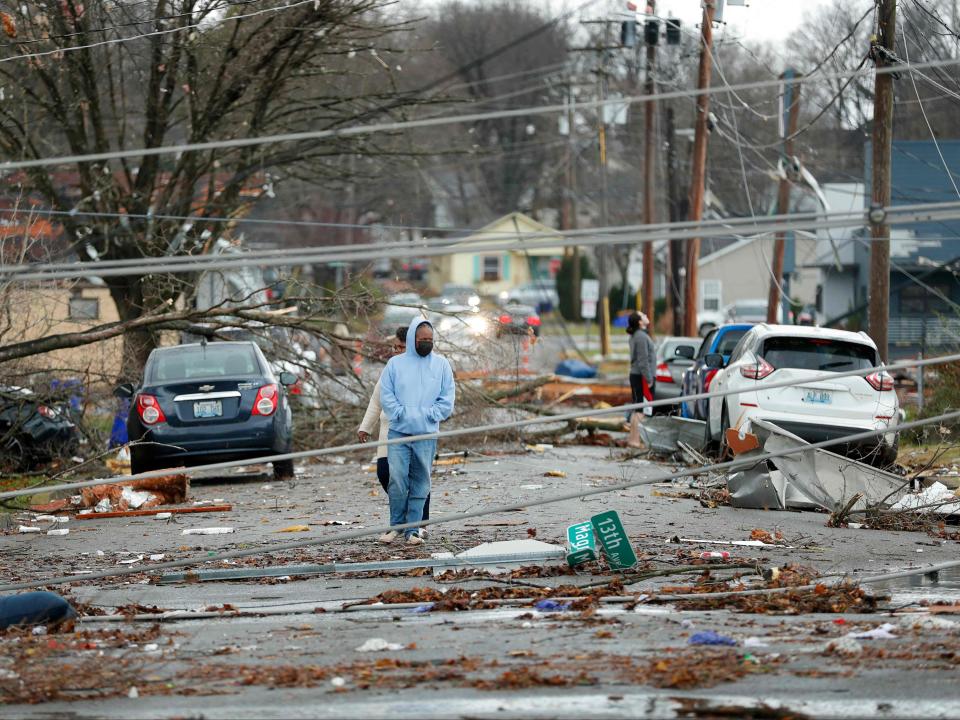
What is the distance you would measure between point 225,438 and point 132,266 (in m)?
8.52

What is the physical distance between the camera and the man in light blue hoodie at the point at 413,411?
36.5ft

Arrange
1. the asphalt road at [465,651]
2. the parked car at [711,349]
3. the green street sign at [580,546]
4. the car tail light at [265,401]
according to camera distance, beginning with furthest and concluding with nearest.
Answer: the parked car at [711,349] < the car tail light at [265,401] < the green street sign at [580,546] < the asphalt road at [465,651]

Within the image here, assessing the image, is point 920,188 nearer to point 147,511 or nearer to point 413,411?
point 147,511

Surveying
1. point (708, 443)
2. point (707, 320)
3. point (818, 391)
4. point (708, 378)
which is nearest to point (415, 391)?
point (818, 391)

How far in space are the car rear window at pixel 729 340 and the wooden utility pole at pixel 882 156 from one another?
76.0 inches

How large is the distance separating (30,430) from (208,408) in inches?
96.2

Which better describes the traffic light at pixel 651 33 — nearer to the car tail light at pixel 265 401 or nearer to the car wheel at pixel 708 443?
the car wheel at pixel 708 443

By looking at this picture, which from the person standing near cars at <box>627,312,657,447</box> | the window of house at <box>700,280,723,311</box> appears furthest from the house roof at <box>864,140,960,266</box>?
the window of house at <box>700,280,723,311</box>

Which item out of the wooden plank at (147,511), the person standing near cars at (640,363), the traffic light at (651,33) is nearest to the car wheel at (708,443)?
the person standing near cars at (640,363)

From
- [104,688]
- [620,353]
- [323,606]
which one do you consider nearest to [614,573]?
[323,606]

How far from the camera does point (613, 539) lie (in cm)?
916

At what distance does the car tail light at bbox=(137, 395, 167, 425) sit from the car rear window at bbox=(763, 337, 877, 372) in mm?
6790

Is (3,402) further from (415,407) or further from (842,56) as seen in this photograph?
(842,56)

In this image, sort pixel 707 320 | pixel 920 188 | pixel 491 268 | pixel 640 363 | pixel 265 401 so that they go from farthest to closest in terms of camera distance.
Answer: pixel 491 268 < pixel 707 320 < pixel 920 188 < pixel 640 363 < pixel 265 401
